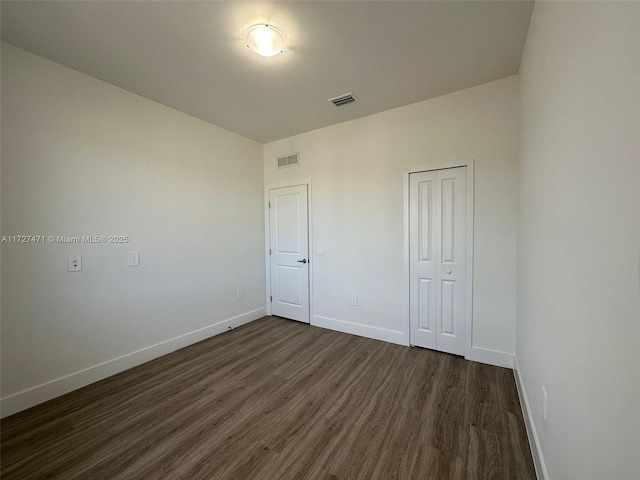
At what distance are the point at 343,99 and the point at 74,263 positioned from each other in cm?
306

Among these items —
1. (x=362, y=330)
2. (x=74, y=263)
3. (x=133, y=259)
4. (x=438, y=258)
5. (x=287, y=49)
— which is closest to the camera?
(x=287, y=49)

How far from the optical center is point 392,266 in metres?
2.94

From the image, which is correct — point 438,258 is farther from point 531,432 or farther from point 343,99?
point 343,99

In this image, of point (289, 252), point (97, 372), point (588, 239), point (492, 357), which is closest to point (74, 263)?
point (97, 372)

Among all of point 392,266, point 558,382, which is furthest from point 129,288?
point 558,382

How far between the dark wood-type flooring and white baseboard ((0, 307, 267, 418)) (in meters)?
0.07

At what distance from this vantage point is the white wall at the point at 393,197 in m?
2.35

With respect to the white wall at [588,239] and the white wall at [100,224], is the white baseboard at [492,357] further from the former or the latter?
the white wall at [100,224]

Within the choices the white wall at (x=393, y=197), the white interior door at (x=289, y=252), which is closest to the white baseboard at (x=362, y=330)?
the white wall at (x=393, y=197)

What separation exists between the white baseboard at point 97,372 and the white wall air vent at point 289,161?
246cm

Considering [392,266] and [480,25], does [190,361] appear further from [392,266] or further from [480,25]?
[480,25]

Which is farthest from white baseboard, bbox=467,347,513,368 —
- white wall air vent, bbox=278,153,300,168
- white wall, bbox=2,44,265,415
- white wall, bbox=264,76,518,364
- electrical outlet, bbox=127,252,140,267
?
electrical outlet, bbox=127,252,140,267

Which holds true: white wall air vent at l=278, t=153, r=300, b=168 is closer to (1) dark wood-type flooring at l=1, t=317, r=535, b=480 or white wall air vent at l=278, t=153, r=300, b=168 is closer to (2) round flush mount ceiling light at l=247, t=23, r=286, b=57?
(2) round flush mount ceiling light at l=247, t=23, r=286, b=57

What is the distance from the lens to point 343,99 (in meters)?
2.68
